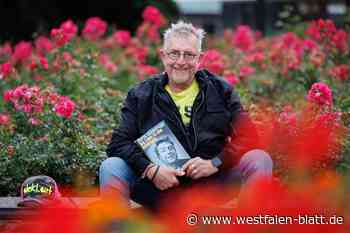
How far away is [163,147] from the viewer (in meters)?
4.49

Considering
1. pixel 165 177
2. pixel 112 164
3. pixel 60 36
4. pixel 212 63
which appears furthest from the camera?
pixel 212 63

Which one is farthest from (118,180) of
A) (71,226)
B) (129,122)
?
(71,226)

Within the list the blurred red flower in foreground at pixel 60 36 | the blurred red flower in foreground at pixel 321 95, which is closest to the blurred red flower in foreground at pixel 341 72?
the blurred red flower in foreground at pixel 60 36

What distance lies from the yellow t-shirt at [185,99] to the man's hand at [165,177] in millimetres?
345

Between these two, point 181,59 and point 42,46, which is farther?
point 42,46

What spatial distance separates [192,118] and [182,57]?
1.03ft

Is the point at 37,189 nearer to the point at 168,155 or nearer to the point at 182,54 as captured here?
the point at 168,155

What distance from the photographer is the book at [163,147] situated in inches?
176

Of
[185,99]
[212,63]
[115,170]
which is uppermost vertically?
[185,99]

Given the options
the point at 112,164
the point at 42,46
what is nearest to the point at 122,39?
the point at 42,46

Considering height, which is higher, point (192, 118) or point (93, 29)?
point (93, 29)

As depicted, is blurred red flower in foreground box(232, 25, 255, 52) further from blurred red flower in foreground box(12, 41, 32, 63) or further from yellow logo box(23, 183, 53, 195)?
yellow logo box(23, 183, 53, 195)

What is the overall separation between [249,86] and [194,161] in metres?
4.47

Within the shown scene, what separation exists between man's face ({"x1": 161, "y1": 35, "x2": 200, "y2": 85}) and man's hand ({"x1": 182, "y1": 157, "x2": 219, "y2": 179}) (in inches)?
18.6
